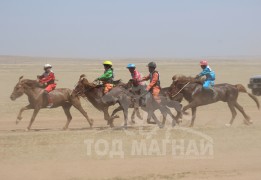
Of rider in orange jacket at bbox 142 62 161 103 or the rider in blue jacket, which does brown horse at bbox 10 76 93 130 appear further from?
the rider in blue jacket

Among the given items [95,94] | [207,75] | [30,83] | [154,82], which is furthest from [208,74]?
[30,83]

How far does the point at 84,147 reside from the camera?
12.9 meters

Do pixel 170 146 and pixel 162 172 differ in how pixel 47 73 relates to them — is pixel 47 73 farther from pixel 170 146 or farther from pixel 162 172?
pixel 162 172

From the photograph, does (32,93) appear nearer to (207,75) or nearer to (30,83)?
(30,83)

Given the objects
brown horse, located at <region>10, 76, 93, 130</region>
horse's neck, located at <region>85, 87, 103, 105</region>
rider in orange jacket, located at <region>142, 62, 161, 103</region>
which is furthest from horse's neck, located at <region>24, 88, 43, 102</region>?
rider in orange jacket, located at <region>142, 62, 161, 103</region>

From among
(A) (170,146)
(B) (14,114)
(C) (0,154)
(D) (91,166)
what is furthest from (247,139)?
(B) (14,114)

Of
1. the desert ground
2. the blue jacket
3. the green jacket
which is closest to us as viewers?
the desert ground

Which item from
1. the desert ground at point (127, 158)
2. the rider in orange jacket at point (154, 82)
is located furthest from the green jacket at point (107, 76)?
the desert ground at point (127, 158)

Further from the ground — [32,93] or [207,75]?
[207,75]

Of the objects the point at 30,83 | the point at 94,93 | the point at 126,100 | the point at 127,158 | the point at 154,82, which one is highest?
the point at 154,82

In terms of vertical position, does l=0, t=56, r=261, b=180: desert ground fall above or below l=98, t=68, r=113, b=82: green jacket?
below

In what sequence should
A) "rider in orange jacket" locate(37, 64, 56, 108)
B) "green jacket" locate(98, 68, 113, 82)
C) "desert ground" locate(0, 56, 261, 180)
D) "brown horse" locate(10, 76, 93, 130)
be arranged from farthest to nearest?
"rider in orange jacket" locate(37, 64, 56, 108)
"brown horse" locate(10, 76, 93, 130)
"green jacket" locate(98, 68, 113, 82)
"desert ground" locate(0, 56, 261, 180)

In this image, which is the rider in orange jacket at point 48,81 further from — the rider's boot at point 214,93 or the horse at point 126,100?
the rider's boot at point 214,93

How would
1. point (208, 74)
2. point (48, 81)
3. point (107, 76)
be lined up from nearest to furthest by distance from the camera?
point (107, 76) → point (48, 81) → point (208, 74)
